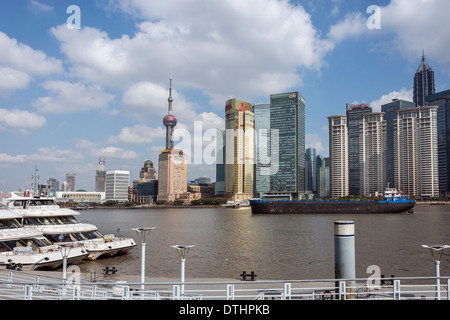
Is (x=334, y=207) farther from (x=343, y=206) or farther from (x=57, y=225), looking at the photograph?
(x=57, y=225)

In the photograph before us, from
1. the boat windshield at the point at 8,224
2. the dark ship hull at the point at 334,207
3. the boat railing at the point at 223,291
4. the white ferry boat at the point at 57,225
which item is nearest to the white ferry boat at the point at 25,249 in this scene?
the boat windshield at the point at 8,224

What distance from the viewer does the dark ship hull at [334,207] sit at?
141000 mm

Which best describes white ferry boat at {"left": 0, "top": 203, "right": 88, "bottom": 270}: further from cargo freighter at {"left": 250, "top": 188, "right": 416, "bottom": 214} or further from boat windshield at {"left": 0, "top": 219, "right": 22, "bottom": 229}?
cargo freighter at {"left": 250, "top": 188, "right": 416, "bottom": 214}

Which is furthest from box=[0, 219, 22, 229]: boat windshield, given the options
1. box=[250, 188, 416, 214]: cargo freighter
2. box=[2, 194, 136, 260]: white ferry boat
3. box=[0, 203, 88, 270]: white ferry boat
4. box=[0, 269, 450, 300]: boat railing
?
box=[250, 188, 416, 214]: cargo freighter

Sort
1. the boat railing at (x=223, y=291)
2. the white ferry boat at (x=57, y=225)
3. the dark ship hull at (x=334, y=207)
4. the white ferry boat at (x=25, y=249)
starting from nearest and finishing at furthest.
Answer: the boat railing at (x=223, y=291) → the white ferry boat at (x=25, y=249) → the white ferry boat at (x=57, y=225) → the dark ship hull at (x=334, y=207)

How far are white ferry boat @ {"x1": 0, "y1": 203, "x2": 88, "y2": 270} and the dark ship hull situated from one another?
123359 mm

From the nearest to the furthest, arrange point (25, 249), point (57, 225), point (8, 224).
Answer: point (25, 249) < point (8, 224) < point (57, 225)

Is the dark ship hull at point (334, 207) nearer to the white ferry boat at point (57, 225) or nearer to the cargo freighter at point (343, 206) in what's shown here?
the cargo freighter at point (343, 206)

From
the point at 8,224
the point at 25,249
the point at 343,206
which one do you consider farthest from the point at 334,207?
the point at 25,249

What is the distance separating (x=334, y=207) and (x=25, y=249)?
13377 cm

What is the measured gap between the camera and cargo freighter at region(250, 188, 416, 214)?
141125mm

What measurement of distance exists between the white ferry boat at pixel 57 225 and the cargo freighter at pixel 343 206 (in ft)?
382

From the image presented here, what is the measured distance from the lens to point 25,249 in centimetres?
3244
